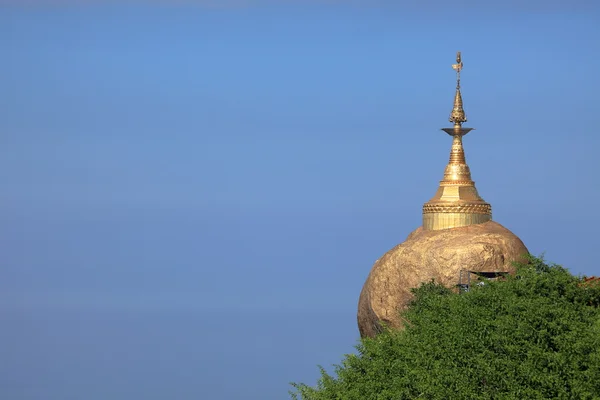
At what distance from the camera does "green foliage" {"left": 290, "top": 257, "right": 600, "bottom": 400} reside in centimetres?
4219

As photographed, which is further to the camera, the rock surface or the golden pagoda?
the golden pagoda

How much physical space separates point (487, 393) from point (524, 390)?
113 cm

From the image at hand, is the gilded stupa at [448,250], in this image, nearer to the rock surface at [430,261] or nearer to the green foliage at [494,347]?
the rock surface at [430,261]

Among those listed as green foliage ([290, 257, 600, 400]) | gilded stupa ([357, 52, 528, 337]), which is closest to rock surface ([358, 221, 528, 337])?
gilded stupa ([357, 52, 528, 337])

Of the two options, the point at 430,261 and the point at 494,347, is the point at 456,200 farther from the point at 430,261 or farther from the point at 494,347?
the point at 494,347

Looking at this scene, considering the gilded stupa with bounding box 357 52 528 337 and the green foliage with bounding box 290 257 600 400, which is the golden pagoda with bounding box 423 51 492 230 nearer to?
the gilded stupa with bounding box 357 52 528 337

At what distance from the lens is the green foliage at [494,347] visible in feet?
138

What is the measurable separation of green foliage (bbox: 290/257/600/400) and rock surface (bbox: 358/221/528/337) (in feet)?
3.44

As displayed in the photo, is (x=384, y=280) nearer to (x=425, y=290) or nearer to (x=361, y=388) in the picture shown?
(x=425, y=290)

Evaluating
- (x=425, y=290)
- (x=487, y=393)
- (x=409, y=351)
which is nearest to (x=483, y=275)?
(x=425, y=290)

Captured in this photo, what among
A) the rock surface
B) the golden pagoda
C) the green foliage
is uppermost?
the golden pagoda

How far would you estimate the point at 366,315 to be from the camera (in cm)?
5375

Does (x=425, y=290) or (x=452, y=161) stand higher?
(x=452, y=161)

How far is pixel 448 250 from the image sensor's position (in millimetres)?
51062
